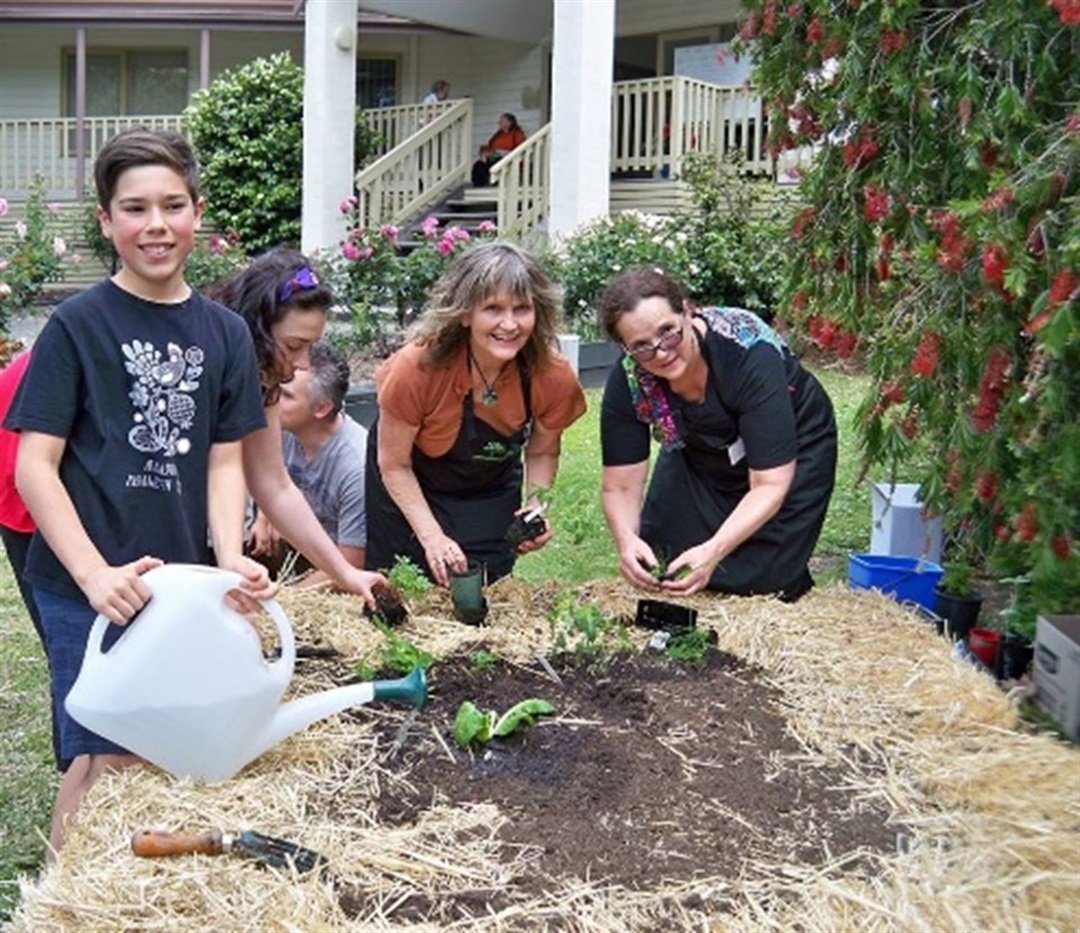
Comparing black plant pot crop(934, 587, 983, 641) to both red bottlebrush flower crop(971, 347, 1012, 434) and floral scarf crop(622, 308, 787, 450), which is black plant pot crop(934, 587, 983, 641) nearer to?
floral scarf crop(622, 308, 787, 450)

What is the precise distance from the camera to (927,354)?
10.6 feet

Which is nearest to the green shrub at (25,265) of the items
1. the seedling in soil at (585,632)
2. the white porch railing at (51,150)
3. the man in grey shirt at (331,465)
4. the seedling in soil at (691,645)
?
the man in grey shirt at (331,465)

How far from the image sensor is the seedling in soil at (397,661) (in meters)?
3.05

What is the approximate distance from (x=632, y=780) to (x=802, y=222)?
2.74 metres

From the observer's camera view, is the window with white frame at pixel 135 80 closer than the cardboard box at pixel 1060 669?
No

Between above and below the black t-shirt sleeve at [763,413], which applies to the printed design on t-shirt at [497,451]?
below

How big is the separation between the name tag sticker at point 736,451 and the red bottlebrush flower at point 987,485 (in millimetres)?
941

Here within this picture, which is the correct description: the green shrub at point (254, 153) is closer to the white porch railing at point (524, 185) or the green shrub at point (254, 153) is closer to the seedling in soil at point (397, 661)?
the white porch railing at point (524, 185)

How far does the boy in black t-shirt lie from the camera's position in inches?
100

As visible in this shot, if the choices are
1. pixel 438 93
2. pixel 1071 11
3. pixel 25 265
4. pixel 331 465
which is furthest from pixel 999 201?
pixel 438 93

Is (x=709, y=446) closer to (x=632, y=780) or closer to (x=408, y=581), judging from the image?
(x=408, y=581)

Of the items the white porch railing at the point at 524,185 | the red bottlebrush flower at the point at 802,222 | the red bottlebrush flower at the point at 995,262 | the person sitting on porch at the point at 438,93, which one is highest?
the person sitting on porch at the point at 438,93

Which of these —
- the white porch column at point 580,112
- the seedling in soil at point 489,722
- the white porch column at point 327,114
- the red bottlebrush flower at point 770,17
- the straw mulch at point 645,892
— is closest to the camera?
the straw mulch at point 645,892

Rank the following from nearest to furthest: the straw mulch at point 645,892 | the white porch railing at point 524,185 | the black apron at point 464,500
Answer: the straw mulch at point 645,892 < the black apron at point 464,500 < the white porch railing at point 524,185
